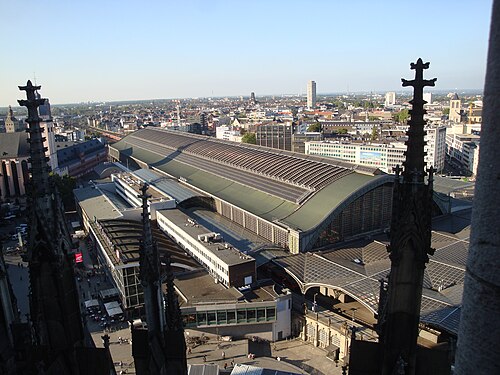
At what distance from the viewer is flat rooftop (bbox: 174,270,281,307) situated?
41.0 m

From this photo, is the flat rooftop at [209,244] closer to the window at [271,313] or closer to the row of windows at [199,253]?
the row of windows at [199,253]

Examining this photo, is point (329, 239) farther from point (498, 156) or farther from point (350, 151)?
point (350, 151)

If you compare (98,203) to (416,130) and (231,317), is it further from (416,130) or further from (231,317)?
(416,130)

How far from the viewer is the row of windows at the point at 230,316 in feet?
132

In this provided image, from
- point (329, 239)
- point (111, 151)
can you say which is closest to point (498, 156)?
point (329, 239)

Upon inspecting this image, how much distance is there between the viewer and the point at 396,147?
4508 inches

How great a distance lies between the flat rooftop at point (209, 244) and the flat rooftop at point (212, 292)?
8.79ft

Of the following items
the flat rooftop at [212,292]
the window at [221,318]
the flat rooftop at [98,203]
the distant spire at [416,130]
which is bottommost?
the window at [221,318]


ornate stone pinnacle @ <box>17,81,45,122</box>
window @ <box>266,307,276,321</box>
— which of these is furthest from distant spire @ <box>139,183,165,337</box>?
window @ <box>266,307,276,321</box>

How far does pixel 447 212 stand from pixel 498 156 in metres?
65.8

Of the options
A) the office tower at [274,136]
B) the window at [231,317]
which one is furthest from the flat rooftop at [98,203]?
the office tower at [274,136]

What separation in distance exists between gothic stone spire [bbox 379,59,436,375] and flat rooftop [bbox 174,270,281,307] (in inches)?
1262

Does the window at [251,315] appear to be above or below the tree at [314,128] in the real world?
below

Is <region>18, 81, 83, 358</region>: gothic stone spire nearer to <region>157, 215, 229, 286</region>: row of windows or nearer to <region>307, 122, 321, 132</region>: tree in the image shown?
<region>157, 215, 229, 286</region>: row of windows
